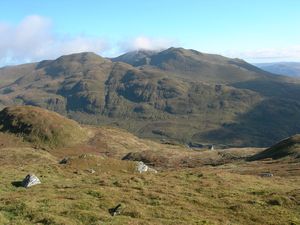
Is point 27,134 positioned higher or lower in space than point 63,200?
lower

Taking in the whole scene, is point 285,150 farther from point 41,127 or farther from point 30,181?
point 41,127

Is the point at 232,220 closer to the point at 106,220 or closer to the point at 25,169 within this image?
the point at 106,220

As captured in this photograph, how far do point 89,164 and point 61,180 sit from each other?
1474cm

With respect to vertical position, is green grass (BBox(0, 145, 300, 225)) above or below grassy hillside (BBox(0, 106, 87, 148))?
above

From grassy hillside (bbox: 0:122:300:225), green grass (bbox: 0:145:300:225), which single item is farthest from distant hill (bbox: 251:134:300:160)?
green grass (bbox: 0:145:300:225)

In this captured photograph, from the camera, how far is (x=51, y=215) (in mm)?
30828

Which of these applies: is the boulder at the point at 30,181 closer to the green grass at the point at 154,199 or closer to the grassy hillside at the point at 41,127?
the green grass at the point at 154,199

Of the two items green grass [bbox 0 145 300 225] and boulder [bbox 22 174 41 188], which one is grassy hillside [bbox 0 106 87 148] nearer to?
green grass [bbox 0 145 300 225]

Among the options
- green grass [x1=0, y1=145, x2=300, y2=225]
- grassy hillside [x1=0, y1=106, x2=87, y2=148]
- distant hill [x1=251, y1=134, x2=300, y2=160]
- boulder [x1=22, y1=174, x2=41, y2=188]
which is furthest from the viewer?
grassy hillside [x1=0, y1=106, x2=87, y2=148]

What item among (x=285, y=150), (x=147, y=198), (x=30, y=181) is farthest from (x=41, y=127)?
(x=147, y=198)

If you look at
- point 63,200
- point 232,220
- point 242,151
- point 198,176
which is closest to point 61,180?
point 63,200

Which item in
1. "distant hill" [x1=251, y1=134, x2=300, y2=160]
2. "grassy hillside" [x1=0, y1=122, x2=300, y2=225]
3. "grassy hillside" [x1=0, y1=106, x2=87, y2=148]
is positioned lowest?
"grassy hillside" [x1=0, y1=106, x2=87, y2=148]

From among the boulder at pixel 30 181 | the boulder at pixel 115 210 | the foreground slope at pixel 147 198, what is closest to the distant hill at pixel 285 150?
the foreground slope at pixel 147 198

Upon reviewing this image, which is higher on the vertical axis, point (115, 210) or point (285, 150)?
point (115, 210)
